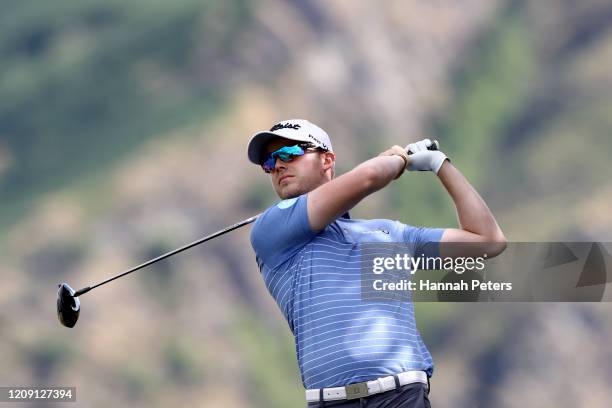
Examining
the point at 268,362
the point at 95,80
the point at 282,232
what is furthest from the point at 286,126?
the point at 95,80

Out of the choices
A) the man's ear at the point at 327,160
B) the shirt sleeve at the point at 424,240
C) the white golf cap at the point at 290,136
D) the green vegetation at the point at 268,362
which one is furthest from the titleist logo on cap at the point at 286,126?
the green vegetation at the point at 268,362

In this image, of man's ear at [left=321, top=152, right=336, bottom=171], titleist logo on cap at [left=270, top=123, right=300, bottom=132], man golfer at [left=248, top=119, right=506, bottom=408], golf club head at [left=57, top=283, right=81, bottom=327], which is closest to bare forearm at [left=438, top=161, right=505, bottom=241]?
man golfer at [left=248, top=119, right=506, bottom=408]

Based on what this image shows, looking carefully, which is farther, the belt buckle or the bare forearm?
the bare forearm

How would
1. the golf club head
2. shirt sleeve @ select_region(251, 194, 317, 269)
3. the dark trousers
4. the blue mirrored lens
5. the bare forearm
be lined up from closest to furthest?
the dark trousers
shirt sleeve @ select_region(251, 194, 317, 269)
the bare forearm
the blue mirrored lens
the golf club head

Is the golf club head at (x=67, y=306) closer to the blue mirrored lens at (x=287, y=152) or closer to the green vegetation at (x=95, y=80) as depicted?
the blue mirrored lens at (x=287, y=152)

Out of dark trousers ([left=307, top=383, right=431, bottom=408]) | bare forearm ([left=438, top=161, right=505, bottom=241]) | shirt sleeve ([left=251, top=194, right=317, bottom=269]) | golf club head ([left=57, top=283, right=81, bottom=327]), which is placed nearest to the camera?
dark trousers ([left=307, top=383, right=431, bottom=408])

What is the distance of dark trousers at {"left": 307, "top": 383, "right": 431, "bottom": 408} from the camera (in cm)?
324

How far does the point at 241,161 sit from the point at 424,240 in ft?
65.5

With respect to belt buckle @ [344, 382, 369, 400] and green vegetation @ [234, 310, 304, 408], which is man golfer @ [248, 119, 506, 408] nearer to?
belt buckle @ [344, 382, 369, 400]

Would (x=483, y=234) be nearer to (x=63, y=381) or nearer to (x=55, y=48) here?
(x=63, y=381)

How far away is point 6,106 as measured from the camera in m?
26.0

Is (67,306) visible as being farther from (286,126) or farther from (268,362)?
(268,362)

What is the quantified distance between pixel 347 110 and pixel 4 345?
1016cm

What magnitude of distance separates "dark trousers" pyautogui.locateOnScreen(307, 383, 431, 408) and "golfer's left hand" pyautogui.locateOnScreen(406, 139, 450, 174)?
69 centimetres
